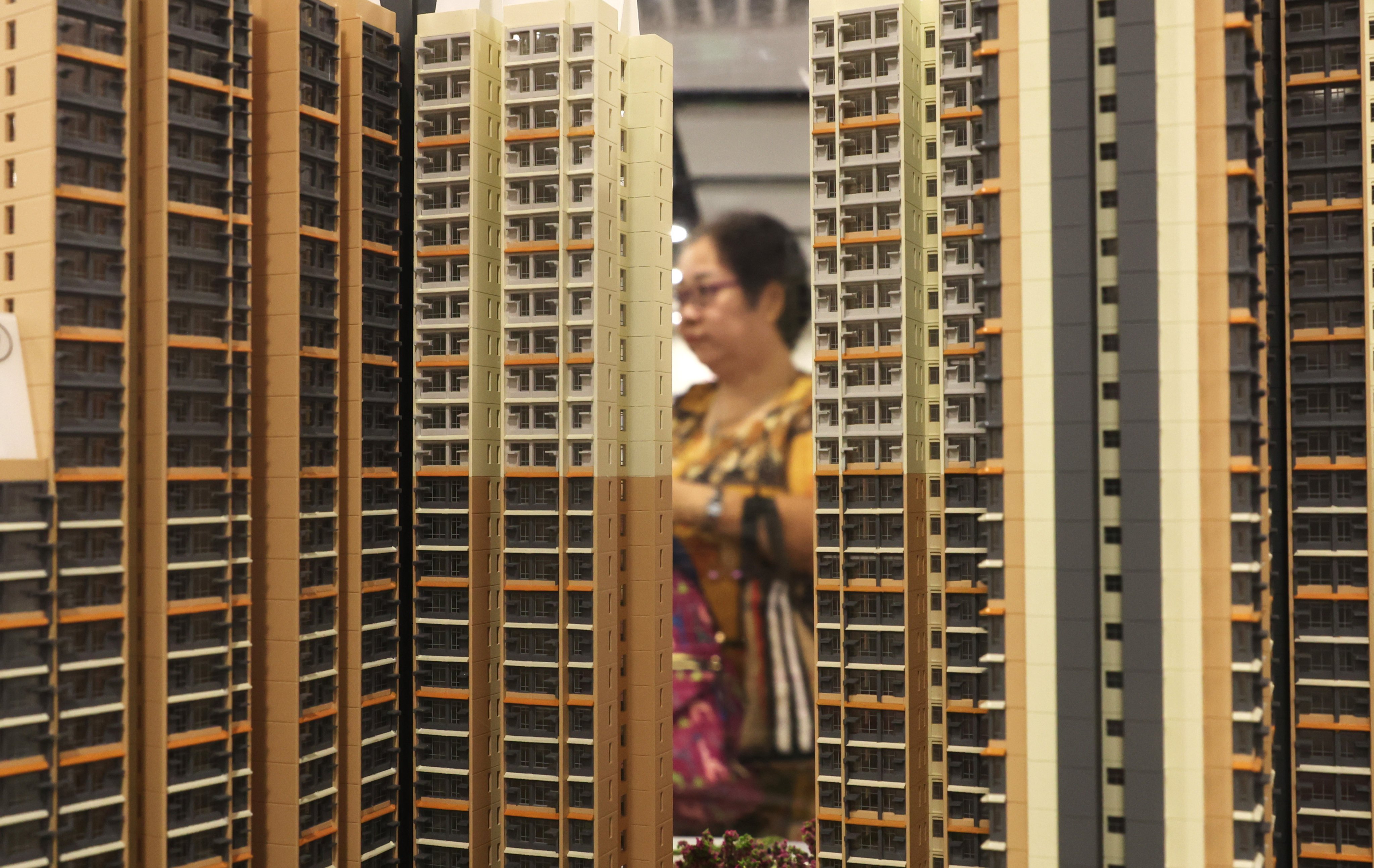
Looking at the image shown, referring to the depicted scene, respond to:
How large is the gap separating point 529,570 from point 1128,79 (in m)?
25.7

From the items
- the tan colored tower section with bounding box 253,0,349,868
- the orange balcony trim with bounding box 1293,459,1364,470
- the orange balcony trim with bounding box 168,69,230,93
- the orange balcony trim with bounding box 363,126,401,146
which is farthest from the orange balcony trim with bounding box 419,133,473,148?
the orange balcony trim with bounding box 1293,459,1364,470

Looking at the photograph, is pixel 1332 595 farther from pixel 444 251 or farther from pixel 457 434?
pixel 444 251

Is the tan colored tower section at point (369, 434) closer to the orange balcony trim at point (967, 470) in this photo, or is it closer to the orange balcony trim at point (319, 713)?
the orange balcony trim at point (319, 713)

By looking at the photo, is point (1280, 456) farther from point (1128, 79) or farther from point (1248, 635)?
point (1128, 79)

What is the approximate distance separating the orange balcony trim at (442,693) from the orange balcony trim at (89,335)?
16897 millimetres

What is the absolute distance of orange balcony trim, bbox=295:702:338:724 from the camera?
133 ft

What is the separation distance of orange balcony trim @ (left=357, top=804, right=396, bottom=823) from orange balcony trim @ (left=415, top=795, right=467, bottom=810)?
1.27 metres

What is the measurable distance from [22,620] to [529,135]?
23.2 metres

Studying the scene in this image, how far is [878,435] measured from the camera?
4278cm

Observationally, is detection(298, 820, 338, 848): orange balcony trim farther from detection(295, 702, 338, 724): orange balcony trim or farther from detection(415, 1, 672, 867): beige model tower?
detection(415, 1, 672, 867): beige model tower

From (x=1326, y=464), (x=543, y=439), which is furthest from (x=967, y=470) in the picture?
(x=543, y=439)

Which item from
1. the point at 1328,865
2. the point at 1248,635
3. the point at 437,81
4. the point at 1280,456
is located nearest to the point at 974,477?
the point at 1280,456

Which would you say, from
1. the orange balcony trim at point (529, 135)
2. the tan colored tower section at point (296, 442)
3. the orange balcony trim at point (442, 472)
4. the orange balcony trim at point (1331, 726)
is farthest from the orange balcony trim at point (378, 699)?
the orange balcony trim at point (1331, 726)

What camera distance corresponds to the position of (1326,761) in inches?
1476
